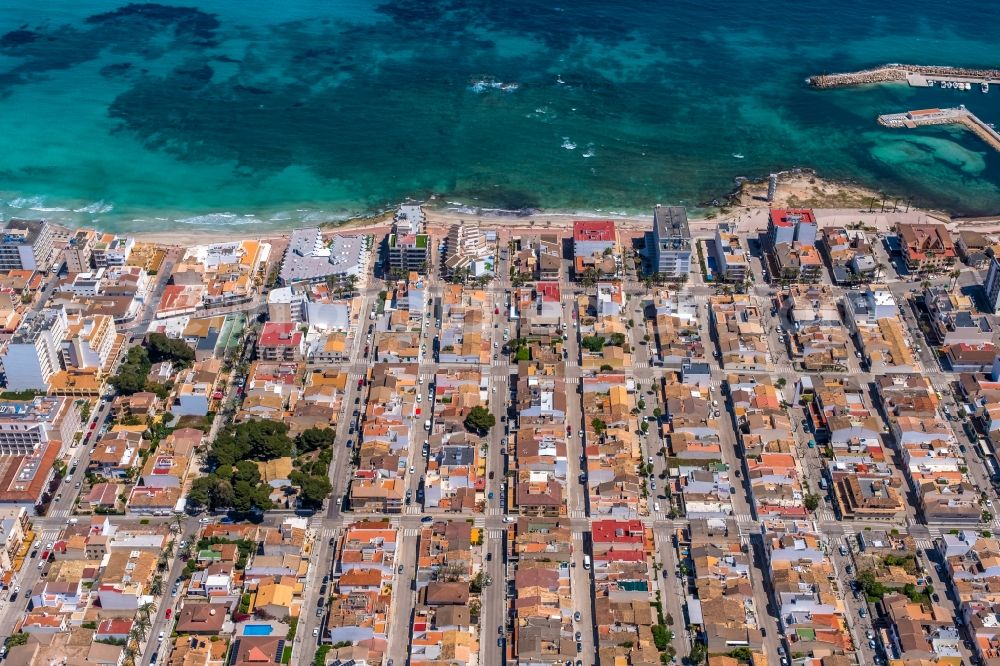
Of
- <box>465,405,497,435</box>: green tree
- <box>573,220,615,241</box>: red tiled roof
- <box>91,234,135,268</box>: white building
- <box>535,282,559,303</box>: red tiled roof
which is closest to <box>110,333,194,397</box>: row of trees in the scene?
<box>91,234,135,268</box>: white building

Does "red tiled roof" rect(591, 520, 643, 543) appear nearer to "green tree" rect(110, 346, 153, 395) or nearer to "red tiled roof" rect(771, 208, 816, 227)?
"green tree" rect(110, 346, 153, 395)

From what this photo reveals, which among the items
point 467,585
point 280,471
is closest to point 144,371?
point 280,471

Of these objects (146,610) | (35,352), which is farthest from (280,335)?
(146,610)

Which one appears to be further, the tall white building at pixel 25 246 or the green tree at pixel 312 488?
the tall white building at pixel 25 246

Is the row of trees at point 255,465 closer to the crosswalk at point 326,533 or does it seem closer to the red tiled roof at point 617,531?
the crosswalk at point 326,533

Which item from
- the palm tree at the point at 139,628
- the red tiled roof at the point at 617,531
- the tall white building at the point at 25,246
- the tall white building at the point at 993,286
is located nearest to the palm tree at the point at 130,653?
the palm tree at the point at 139,628

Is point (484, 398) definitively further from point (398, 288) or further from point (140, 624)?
point (140, 624)
